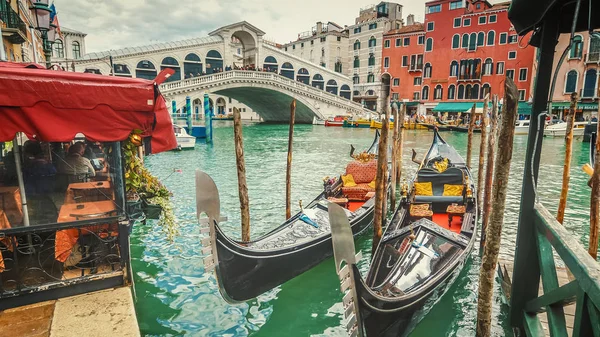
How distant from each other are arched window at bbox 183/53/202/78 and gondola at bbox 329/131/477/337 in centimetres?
2465

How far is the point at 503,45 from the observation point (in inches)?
928

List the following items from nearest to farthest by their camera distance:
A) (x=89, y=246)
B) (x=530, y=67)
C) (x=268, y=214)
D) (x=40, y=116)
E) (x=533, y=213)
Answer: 1. (x=533, y=213)
2. (x=40, y=116)
3. (x=89, y=246)
4. (x=268, y=214)
5. (x=530, y=67)

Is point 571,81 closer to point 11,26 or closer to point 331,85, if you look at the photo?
point 331,85

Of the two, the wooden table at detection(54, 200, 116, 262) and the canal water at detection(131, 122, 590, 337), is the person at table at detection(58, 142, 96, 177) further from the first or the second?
the canal water at detection(131, 122, 590, 337)

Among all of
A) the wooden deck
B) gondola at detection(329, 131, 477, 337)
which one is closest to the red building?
gondola at detection(329, 131, 477, 337)

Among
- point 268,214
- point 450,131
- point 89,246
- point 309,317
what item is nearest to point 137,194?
point 89,246

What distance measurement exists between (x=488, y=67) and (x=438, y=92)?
11.4 ft

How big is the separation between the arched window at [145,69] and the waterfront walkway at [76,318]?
24.5 metres

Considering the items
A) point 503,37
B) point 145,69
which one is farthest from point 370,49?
point 145,69

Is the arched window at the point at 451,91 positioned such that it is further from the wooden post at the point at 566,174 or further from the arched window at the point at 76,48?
the arched window at the point at 76,48

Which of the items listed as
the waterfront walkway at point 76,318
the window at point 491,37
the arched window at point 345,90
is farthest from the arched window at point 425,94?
the waterfront walkway at point 76,318

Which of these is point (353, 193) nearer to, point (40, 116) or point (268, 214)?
point (268, 214)

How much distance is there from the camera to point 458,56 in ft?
82.5

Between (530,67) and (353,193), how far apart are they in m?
22.8
